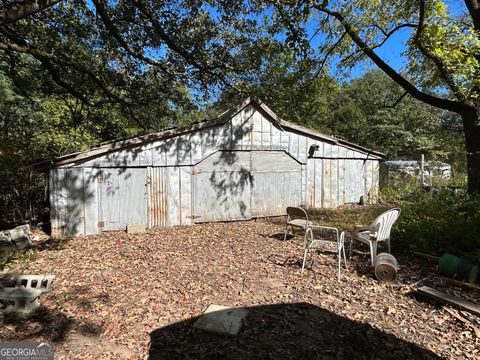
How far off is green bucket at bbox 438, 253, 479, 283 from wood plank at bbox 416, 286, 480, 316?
29.9 inches

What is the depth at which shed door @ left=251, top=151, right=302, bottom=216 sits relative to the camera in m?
10.2

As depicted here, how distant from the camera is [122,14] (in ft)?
25.8

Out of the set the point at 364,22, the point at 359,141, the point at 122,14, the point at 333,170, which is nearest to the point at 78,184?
the point at 122,14

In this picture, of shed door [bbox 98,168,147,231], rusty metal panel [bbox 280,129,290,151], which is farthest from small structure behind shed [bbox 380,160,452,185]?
shed door [bbox 98,168,147,231]

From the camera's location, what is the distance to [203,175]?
945 centimetres

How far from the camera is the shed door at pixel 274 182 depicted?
10.2 meters

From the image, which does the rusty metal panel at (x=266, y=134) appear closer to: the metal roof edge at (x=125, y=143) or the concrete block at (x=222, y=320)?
the metal roof edge at (x=125, y=143)

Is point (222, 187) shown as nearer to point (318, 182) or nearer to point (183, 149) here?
point (183, 149)

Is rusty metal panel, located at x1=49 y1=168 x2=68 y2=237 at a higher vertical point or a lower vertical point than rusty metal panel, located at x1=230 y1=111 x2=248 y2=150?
lower

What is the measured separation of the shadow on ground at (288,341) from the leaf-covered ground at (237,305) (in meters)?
0.01

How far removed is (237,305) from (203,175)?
5.87 metres

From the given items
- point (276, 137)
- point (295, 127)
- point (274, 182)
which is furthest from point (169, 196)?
point (295, 127)

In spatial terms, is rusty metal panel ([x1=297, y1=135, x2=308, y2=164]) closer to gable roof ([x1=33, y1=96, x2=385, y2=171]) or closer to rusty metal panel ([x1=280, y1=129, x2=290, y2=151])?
gable roof ([x1=33, y1=96, x2=385, y2=171])

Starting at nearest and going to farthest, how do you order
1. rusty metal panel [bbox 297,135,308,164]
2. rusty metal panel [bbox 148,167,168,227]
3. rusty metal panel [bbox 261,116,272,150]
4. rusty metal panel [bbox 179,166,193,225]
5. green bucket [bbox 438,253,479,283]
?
green bucket [bbox 438,253,479,283], rusty metal panel [bbox 148,167,168,227], rusty metal panel [bbox 179,166,193,225], rusty metal panel [bbox 261,116,272,150], rusty metal panel [bbox 297,135,308,164]
